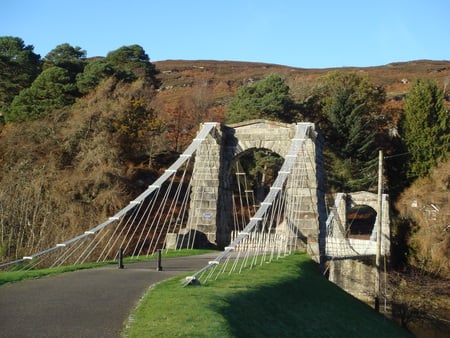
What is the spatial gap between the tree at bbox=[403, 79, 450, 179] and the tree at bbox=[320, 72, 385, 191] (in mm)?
2038

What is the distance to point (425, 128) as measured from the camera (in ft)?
109

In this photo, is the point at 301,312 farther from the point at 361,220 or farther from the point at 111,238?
the point at 361,220

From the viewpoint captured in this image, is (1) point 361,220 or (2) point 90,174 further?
(1) point 361,220

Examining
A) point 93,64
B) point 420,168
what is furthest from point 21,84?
point 420,168

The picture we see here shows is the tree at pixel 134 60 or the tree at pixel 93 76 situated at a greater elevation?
the tree at pixel 134 60

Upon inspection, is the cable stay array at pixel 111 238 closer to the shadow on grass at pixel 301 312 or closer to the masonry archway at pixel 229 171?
the masonry archway at pixel 229 171

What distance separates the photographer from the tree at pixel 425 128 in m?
31.8

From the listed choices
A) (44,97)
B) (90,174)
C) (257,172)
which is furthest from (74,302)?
Answer: (257,172)

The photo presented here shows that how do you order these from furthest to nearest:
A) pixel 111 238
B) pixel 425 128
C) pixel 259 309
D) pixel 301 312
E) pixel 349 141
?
pixel 349 141, pixel 425 128, pixel 111 238, pixel 301 312, pixel 259 309

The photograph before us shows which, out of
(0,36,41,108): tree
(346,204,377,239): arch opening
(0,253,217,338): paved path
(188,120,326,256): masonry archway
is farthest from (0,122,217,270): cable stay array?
(0,36,41,108): tree

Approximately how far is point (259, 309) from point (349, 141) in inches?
1017

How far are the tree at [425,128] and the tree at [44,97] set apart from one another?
1859cm

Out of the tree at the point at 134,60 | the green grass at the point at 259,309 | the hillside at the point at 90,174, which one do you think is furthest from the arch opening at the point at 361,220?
the tree at the point at 134,60

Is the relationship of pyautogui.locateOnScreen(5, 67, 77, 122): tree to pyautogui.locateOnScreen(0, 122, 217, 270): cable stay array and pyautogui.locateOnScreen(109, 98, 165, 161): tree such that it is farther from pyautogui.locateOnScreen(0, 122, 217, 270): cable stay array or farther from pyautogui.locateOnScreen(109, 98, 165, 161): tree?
pyautogui.locateOnScreen(0, 122, 217, 270): cable stay array
